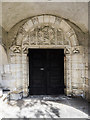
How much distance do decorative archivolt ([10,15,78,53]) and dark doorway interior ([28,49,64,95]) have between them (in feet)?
1.38

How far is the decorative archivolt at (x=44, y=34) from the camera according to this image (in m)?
2.94

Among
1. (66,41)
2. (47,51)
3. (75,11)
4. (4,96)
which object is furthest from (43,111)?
(75,11)

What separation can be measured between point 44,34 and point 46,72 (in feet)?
4.40

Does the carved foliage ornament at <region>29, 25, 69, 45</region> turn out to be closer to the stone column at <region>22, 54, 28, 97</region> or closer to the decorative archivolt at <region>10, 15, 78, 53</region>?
the decorative archivolt at <region>10, 15, 78, 53</region>

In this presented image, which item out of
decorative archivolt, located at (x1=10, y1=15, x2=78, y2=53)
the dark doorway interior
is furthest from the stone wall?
the dark doorway interior

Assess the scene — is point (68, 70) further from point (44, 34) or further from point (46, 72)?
point (44, 34)

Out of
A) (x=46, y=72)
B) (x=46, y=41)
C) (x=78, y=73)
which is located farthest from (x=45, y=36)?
(x=78, y=73)

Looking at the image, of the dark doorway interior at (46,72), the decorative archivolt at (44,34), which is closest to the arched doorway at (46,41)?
the decorative archivolt at (44,34)

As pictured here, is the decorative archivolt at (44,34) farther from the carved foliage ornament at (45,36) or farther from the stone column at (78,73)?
the stone column at (78,73)

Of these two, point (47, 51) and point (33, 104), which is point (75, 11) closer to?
point (47, 51)

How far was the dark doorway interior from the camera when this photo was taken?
132 inches

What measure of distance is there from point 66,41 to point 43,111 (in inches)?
85.9

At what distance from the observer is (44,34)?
3.08 m

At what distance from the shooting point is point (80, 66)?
3057mm
